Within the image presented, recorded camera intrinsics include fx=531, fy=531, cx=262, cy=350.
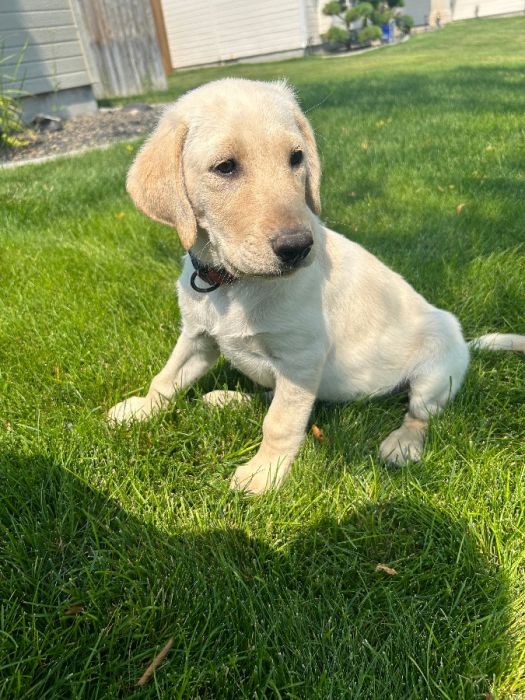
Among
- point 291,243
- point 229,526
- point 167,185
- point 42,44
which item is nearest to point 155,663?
point 229,526

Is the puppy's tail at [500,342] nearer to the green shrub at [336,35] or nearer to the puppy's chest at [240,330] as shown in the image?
the puppy's chest at [240,330]

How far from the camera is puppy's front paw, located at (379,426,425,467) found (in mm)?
2340

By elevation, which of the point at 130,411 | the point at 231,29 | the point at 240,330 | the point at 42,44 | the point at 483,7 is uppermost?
the point at 42,44

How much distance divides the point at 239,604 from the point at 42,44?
10632 mm

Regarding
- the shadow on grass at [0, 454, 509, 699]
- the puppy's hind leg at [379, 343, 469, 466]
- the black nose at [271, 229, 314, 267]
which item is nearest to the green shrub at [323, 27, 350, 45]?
the puppy's hind leg at [379, 343, 469, 466]

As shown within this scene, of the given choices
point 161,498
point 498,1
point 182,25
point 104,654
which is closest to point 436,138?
point 161,498

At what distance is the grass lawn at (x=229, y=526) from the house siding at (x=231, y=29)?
81.5 ft

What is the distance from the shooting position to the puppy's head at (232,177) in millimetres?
1786

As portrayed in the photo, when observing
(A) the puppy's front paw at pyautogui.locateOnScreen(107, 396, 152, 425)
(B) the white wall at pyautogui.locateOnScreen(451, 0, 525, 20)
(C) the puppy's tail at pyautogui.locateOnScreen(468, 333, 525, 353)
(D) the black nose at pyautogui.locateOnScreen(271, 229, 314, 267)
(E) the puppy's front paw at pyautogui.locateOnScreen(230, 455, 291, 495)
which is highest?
(D) the black nose at pyautogui.locateOnScreen(271, 229, 314, 267)

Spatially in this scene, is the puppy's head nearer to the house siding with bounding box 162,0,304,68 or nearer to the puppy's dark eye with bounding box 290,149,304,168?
the puppy's dark eye with bounding box 290,149,304,168

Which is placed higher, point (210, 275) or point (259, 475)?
point (210, 275)

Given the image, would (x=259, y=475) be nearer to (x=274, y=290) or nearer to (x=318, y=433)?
(x=318, y=433)

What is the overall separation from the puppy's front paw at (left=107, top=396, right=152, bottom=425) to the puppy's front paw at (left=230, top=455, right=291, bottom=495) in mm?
534

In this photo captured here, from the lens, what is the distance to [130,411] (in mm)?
2512
